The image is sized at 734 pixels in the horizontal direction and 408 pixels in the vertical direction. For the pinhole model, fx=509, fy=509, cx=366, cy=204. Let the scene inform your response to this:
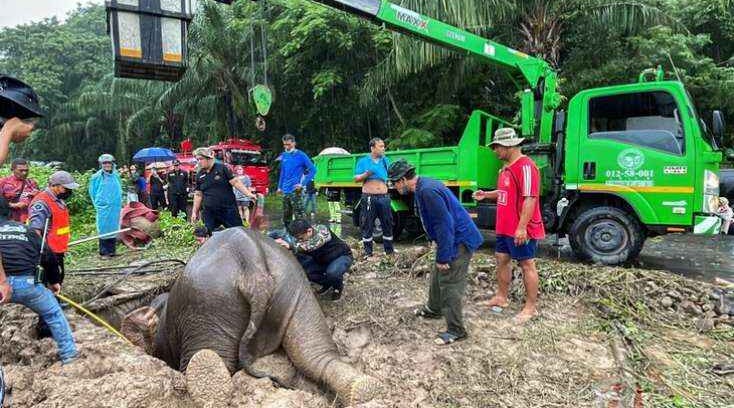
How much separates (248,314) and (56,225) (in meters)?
2.55

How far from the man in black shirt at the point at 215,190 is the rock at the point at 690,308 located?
15.0 ft

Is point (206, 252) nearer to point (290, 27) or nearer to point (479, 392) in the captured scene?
point (479, 392)

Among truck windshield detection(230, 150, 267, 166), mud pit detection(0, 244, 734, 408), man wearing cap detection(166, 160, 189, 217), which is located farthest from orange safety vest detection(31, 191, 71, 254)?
truck windshield detection(230, 150, 267, 166)

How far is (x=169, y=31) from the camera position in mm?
3492

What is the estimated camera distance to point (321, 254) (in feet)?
15.8

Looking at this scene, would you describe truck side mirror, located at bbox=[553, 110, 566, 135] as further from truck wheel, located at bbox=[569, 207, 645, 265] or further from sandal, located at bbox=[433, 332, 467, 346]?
sandal, located at bbox=[433, 332, 467, 346]

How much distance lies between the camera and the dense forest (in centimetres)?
1133

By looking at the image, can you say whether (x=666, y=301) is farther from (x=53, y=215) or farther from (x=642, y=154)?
(x=53, y=215)

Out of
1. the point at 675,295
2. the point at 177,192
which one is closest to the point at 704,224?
the point at 675,295

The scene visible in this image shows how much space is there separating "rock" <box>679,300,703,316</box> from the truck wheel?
1.60 m

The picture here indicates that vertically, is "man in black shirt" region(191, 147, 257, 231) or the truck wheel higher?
"man in black shirt" region(191, 147, 257, 231)

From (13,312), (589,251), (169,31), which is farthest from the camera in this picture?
(589,251)

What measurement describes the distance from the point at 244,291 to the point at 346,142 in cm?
1623

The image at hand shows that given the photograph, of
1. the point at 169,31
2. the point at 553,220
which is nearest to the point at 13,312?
the point at 169,31
